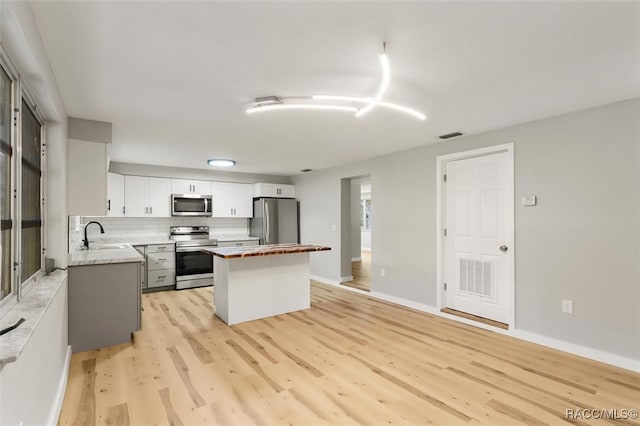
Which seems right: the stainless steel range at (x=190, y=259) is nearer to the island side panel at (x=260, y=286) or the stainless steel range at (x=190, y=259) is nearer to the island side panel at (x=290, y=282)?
the island side panel at (x=260, y=286)

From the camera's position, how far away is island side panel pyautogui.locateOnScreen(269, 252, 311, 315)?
13.8 feet

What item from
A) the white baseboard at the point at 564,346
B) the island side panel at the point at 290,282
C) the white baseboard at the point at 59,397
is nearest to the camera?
the white baseboard at the point at 59,397

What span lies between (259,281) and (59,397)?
7.20ft

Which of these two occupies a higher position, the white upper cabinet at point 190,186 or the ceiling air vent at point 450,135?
the ceiling air vent at point 450,135

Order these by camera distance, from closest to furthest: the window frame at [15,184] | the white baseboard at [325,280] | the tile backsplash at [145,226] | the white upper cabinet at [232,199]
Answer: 1. the window frame at [15,184]
2. the tile backsplash at [145,226]
3. the white baseboard at [325,280]
4. the white upper cabinet at [232,199]

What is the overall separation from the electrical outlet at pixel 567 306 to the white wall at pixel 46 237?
4082 millimetres

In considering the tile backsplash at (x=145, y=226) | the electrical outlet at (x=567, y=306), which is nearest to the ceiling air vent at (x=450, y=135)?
the electrical outlet at (x=567, y=306)

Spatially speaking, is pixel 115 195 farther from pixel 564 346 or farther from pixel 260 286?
pixel 564 346

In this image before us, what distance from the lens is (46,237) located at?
2.46 metres

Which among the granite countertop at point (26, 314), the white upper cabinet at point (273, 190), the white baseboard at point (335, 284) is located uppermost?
the white upper cabinet at point (273, 190)

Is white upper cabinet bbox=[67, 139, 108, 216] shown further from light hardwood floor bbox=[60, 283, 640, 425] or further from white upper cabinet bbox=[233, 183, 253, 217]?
white upper cabinet bbox=[233, 183, 253, 217]

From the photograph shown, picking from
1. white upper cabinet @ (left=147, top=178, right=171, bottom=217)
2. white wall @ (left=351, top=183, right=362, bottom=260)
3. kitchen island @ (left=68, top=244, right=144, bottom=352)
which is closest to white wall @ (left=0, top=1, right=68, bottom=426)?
kitchen island @ (left=68, top=244, right=144, bottom=352)

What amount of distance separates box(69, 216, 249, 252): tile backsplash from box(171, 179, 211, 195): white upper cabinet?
1.88 ft

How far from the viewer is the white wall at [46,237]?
48.6 inches
